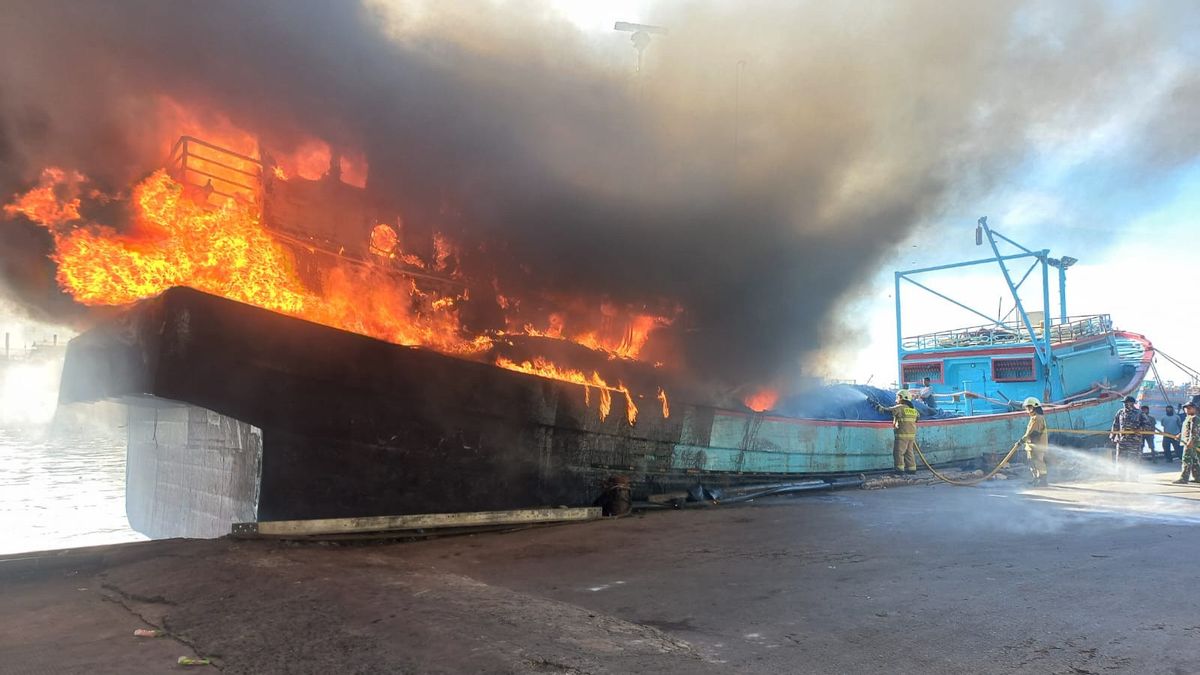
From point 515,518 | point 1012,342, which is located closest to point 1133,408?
point 1012,342

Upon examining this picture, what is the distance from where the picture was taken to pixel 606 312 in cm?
1018

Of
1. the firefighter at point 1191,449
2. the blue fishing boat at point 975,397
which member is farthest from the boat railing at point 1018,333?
the firefighter at point 1191,449

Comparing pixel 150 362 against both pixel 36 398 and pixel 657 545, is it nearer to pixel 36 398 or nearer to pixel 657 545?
pixel 657 545

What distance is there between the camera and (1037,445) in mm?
11000

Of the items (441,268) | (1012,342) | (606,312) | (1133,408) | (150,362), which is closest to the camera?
(150,362)

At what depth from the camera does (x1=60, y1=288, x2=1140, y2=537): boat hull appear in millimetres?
5762

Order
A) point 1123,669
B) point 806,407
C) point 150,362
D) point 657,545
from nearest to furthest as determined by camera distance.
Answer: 1. point 1123,669
2. point 150,362
3. point 657,545
4. point 806,407

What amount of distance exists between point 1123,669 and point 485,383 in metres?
5.64

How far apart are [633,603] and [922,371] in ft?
49.9

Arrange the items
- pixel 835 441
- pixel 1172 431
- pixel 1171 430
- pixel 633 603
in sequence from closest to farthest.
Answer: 1. pixel 633 603
2. pixel 835 441
3. pixel 1172 431
4. pixel 1171 430

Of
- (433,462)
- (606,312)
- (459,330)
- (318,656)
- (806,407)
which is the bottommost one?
(318,656)

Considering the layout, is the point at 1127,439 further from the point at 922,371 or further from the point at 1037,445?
the point at 922,371

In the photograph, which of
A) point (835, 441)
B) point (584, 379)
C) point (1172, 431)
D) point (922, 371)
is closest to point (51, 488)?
point (584, 379)

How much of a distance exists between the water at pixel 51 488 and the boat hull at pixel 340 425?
5.16ft
